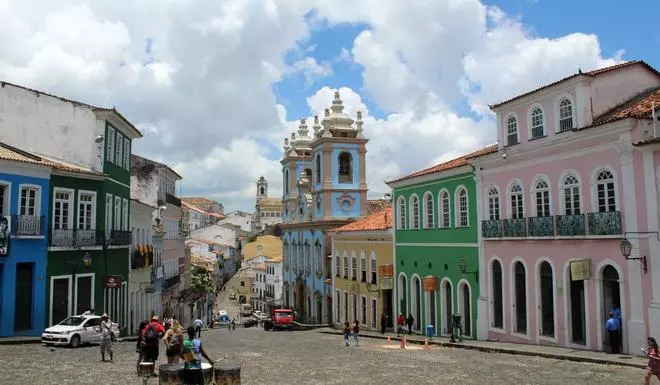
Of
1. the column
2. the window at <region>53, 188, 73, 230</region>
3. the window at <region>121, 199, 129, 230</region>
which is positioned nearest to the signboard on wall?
the column

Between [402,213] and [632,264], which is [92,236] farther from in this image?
[632,264]

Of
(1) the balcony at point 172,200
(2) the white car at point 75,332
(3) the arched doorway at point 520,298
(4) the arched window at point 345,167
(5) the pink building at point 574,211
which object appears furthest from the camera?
(4) the arched window at point 345,167

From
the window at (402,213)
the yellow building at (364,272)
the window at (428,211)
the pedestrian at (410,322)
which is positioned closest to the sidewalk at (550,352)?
the pedestrian at (410,322)

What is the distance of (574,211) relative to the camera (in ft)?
68.9

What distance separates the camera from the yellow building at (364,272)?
35.4m

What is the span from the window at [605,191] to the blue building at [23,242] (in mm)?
19188

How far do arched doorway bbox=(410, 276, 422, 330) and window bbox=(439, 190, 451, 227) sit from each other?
11.8ft

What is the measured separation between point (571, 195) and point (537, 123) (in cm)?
297

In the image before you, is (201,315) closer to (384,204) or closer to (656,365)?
(384,204)

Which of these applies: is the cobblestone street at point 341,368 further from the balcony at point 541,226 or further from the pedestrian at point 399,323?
the pedestrian at point 399,323

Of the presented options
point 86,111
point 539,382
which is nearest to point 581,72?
point 539,382

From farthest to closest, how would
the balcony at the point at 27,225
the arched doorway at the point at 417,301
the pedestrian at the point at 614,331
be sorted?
1. the arched doorway at the point at 417,301
2. the balcony at the point at 27,225
3. the pedestrian at the point at 614,331

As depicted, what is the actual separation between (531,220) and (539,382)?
9387 mm

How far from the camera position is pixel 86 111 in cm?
2786
